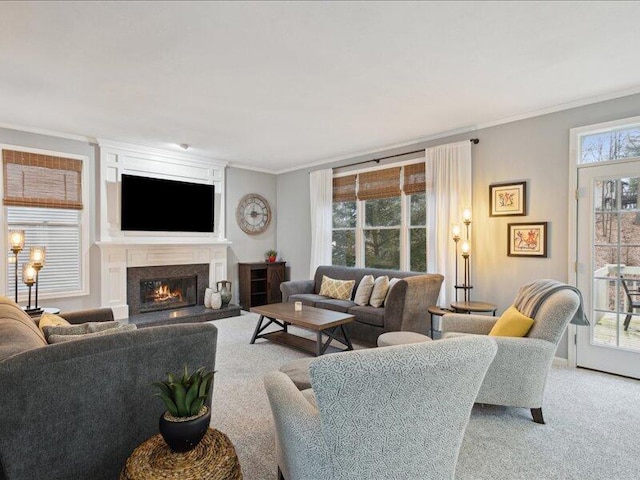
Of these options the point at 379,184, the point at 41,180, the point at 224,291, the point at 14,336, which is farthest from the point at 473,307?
the point at 41,180

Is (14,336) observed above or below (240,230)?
below

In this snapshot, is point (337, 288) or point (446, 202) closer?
point (446, 202)

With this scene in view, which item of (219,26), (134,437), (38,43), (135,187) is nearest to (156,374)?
(134,437)

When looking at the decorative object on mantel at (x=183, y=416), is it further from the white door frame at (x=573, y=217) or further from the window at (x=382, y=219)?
the window at (x=382, y=219)

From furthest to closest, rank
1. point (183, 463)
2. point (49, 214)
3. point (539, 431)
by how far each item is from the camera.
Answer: point (49, 214)
point (539, 431)
point (183, 463)

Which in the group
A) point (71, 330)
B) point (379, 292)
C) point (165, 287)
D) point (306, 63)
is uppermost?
point (306, 63)

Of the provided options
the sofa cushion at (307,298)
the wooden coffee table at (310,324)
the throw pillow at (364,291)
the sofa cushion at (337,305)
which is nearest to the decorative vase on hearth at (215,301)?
the sofa cushion at (307,298)

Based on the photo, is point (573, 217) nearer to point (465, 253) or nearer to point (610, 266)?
point (610, 266)

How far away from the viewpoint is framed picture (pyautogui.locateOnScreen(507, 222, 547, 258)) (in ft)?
12.3

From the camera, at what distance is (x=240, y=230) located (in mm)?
6535

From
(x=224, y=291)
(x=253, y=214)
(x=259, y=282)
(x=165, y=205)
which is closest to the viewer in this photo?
(x=165, y=205)

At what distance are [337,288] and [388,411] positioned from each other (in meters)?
3.85

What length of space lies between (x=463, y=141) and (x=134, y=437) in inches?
173

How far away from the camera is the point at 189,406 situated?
4.58 ft
